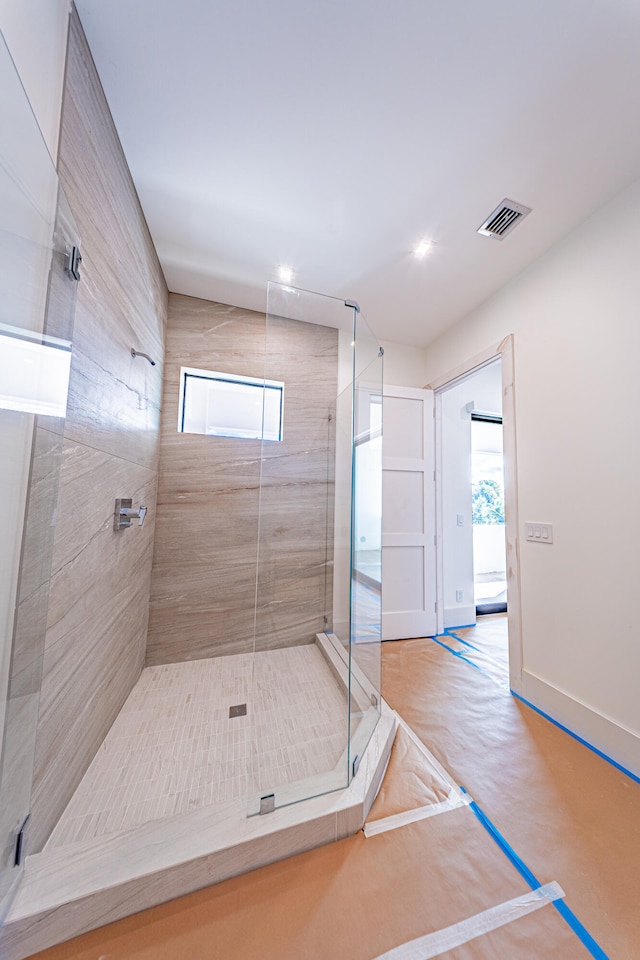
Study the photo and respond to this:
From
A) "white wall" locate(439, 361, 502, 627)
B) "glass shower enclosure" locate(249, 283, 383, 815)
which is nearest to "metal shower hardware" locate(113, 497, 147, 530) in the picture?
"glass shower enclosure" locate(249, 283, 383, 815)

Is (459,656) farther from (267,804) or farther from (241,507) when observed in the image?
(241,507)

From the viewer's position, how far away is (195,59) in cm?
108

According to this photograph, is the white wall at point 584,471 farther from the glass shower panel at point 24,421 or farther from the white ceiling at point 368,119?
the glass shower panel at point 24,421

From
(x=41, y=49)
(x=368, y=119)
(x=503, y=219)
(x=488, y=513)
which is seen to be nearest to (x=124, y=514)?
(x=41, y=49)

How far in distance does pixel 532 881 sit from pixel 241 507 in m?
Result: 2.10

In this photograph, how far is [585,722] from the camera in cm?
151

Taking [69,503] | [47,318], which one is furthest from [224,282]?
[69,503]

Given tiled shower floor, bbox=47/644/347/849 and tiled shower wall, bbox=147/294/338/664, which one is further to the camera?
tiled shower wall, bbox=147/294/338/664

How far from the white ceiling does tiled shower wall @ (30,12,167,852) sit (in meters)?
0.21

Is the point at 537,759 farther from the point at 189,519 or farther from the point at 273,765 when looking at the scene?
the point at 189,519

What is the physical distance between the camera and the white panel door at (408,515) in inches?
102

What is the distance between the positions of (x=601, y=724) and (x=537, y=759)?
0.35 m

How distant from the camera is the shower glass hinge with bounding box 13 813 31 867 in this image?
83 cm

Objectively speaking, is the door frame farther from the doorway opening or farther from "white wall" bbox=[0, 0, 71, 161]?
"white wall" bbox=[0, 0, 71, 161]
